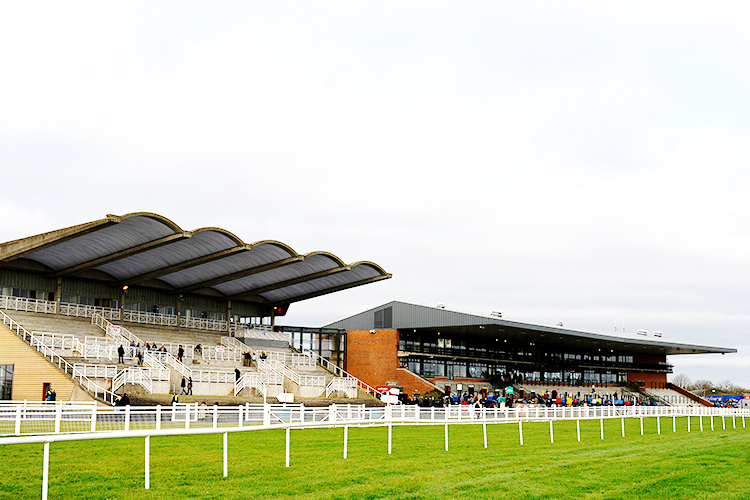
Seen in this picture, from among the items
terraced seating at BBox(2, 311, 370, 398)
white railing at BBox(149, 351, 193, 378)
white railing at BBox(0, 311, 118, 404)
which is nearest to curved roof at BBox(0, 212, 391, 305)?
terraced seating at BBox(2, 311, 370, 398)

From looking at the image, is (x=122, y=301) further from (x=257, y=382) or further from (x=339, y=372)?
(x=339, y=372)

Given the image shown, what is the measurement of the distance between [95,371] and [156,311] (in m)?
18.1

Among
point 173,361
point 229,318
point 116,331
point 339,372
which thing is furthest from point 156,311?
point 339,372

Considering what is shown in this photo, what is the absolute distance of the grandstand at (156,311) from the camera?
38781 millimetres

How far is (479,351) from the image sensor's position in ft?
252

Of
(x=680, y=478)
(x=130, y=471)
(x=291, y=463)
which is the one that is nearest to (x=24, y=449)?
(x=130, y=471)

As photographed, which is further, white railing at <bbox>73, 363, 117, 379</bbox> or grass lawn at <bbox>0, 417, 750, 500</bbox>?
white railing at <bbox>73, 363, 117, 379</bbox>

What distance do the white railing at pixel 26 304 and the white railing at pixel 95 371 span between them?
394 inches

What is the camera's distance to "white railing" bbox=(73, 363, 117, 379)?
37.2 meters

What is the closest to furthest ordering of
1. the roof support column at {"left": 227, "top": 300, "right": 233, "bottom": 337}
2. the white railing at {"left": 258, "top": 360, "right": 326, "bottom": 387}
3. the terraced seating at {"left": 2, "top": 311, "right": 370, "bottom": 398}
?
1. the terraced seating at {"left": 2, "top": 311, "right": 370, "bottom": 398}
2. the white railing at {"left": 258, "top": 360, "right": 326, "bottom": 387}
3. the roof support column at {"left": 227, "top": 300, "right": 233, "bottom": 337}

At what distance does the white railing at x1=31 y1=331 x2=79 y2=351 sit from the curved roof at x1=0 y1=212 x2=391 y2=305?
16.1 ft

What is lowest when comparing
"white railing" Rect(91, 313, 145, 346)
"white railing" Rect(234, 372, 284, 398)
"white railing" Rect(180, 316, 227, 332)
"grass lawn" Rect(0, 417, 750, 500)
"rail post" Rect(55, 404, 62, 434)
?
"grass lawn" Rect(0, 417, 750, 500)

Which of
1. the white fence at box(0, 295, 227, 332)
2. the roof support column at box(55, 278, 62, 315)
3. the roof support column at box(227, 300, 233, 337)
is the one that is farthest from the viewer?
the roof support column at box(227, 300, 233, 337)

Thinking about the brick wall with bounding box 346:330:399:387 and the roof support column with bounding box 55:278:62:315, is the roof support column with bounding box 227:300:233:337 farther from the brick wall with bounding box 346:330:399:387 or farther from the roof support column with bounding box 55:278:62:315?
the roof support column with bounding box 55:278:62:315
